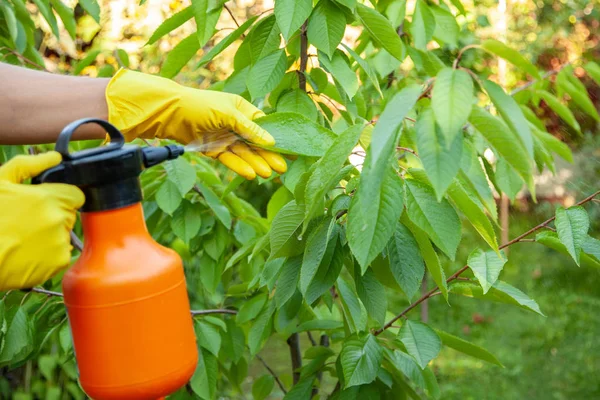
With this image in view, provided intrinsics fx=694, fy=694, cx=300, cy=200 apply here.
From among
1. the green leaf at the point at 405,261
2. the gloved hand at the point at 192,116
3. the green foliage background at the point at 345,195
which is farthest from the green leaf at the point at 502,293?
the gloved hand at the point at 192,116

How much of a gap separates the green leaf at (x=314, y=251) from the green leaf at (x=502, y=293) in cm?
35

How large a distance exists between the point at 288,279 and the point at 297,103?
0.38 metres

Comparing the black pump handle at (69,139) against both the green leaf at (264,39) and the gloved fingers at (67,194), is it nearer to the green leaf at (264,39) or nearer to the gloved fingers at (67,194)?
the gloved fingers at (67,194)

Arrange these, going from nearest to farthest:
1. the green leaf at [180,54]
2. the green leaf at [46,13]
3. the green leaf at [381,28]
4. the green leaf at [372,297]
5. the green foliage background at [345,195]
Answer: the green foliage background at [345,195] < the green leaf at [372,297] < the green leaf at [381,28] < the green leaf at [180,54] < the green leaf at [46,13]

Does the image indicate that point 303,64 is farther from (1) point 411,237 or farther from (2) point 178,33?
(2) point 178,33

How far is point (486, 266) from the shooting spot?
126cm

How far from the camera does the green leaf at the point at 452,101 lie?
0.81 metres

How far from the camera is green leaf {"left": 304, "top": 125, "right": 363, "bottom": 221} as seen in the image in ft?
3.38

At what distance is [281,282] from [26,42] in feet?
4.73

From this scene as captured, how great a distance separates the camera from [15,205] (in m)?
0.99

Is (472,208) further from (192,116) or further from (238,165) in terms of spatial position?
(192,116)

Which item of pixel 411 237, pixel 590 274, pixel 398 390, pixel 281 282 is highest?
Answer: pixel 411 237

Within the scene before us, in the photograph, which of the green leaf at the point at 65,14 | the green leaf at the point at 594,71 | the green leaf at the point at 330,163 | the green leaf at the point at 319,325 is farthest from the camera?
the green leaf at the point at 65,14

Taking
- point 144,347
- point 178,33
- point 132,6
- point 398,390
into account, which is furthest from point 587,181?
point 144,347
